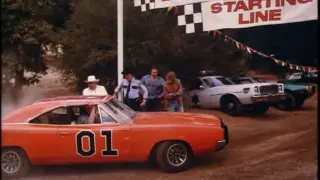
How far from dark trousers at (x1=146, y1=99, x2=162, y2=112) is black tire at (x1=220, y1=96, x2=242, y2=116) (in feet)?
11.3

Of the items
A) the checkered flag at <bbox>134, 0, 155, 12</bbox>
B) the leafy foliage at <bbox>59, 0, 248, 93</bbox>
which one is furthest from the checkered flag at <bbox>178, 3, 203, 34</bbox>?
the leafy foliage at <bbox>59, 0, 248, 93</bbox>

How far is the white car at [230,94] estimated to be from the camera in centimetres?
1192

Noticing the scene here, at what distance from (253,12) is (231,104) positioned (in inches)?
178

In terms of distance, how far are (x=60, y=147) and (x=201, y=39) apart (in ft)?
23.8

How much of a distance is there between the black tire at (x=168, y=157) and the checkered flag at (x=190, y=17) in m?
2.84

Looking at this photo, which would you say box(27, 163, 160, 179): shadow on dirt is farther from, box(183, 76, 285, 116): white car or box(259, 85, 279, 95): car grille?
box(259, 85, 279, 95): car grille

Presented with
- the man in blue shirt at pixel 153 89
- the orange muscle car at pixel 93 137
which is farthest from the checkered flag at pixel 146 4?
the orange muscle car at pixel 93 137

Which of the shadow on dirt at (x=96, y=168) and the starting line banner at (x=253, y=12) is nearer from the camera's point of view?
the shadow on dirt at (x=96, y=168)

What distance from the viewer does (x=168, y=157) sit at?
646 cm

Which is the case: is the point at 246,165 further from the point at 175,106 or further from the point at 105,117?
the point at 175,106

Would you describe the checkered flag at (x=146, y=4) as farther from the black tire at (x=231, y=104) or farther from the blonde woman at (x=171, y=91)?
the black tire at (x=231, y=104)

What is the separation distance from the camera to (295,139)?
8.85 meters

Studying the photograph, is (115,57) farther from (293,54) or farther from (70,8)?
(293,54)

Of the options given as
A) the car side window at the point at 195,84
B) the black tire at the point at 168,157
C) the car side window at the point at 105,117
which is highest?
the car side window at the point at 195,84
